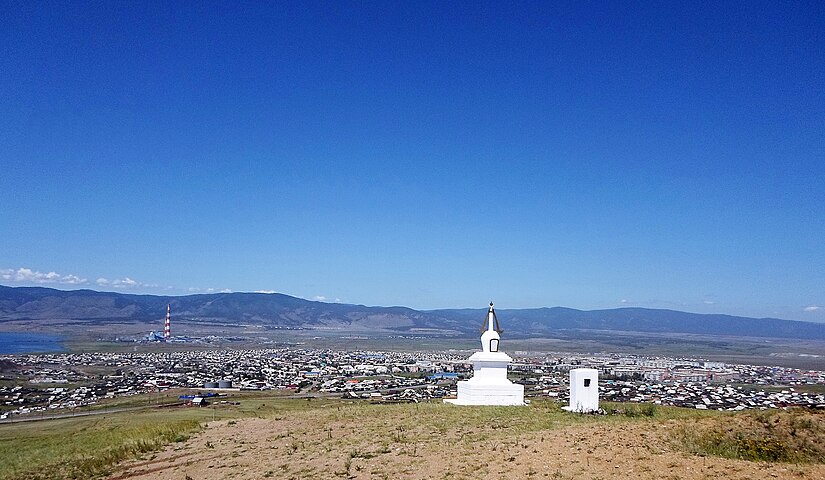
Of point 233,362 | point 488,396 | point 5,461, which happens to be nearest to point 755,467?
point 488,396

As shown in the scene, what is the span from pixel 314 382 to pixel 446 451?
51.1 meters

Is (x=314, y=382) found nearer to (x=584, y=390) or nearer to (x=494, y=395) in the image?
(x=494, y=395)

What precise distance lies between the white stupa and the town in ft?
29.7

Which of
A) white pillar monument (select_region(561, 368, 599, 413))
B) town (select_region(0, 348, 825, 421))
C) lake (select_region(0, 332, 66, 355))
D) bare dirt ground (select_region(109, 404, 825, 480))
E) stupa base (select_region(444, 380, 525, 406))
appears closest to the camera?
bare dirt ground (select_region(109, 404, 825, 480))

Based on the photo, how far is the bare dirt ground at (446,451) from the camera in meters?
11.8

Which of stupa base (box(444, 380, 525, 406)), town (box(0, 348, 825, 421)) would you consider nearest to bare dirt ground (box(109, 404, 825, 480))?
stupa base (box(444, 380, 525, 406))

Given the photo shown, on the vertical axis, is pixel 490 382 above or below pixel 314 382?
above

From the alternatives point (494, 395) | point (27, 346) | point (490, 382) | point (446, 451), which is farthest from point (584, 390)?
point (27, 346)

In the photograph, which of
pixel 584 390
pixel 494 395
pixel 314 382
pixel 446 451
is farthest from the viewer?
pixel 314 382

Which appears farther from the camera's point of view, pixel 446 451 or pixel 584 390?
pixel 584 390

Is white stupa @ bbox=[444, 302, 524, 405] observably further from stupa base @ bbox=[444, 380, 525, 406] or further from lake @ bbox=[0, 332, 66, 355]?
lake @ bbox=[0, 332, 66, 355]

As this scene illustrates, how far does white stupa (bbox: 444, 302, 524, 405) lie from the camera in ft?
74.3

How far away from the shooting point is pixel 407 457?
1393 centimetres

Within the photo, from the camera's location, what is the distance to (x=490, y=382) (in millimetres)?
23094
